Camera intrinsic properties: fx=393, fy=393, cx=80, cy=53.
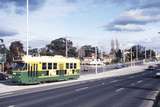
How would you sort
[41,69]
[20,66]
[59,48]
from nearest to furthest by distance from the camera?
1. [20,66]
2. [41,69]
3. [59,48]

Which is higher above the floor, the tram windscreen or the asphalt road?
the tram windscreen

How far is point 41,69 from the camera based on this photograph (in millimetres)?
43125

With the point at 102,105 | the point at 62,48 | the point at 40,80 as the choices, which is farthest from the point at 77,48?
the point at 102,105

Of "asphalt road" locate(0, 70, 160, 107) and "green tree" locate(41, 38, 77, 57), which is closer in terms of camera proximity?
"asphalt road" locate(0, 70, 160, 107)

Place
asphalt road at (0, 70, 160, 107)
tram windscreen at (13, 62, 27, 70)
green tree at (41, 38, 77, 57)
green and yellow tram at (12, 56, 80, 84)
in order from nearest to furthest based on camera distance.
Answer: asphalt road at (0, 70, 160, 107), green and yellow tram at (12, 56, 80, 84), tram windscreen at (13, 62, 27, 70), green tree at (41, 38, 77, 57)

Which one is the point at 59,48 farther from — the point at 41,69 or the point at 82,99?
the point at 82,99

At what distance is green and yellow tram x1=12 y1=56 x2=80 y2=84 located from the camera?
1592 inches

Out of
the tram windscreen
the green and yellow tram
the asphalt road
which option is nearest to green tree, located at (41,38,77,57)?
the green and yellow tram

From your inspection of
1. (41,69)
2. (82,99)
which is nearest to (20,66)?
(41,69)

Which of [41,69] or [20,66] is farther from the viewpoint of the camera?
[41,69]

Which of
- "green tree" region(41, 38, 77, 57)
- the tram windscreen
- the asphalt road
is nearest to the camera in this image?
the asphalt road

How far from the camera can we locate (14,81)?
136 feet

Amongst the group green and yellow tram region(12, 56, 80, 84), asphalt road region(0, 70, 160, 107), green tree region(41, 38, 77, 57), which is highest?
green tree region(41, 38, 77, 57)

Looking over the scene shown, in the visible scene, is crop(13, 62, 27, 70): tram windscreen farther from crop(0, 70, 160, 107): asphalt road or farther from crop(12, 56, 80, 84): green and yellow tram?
crop(0, 70, 160, 107): asphalt road
